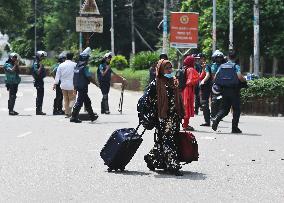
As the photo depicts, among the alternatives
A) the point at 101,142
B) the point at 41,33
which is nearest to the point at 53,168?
the point at 101,142

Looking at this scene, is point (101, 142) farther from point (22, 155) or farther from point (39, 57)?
point (39, 57)

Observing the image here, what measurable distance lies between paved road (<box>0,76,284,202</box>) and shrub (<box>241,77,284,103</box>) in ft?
23.1

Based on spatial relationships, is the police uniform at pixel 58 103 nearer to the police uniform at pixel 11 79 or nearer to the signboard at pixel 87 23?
the police uniform at pixel 11 79

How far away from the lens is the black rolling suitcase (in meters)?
10.9

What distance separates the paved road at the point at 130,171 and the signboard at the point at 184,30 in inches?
780

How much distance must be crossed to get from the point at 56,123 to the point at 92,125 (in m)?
1.07

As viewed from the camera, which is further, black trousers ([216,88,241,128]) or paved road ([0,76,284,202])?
black trousers ([216,88,241,128])

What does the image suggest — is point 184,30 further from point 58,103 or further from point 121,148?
point 121,148

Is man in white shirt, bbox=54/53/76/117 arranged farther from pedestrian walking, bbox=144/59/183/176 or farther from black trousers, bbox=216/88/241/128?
pedestrian walking, bbox=144/59/183/176

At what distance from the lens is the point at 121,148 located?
35.6 feet

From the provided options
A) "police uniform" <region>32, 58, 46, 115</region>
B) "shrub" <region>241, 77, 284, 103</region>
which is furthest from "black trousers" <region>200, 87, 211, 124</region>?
"shrub" <region>241, 77, 284, 103</region>

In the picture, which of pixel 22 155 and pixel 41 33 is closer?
pixel 22 155

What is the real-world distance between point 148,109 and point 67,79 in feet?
34.9

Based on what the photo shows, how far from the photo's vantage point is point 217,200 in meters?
9.05
